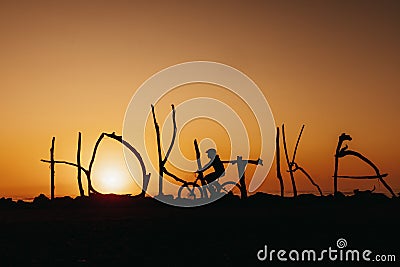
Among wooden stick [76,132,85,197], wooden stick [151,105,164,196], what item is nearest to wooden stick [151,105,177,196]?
wooden stick [151,105,164,196]

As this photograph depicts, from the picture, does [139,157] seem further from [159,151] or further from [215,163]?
[215,163]

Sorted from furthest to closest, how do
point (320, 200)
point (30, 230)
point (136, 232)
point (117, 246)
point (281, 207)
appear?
point (320, 200)
point (281, 207)
point (30, 230)
point (136, 232)
point (117, 246)

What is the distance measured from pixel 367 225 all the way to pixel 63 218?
1104cm

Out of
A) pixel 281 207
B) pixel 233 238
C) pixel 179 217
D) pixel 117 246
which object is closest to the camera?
pixel 117 246

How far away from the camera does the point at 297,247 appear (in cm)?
1716

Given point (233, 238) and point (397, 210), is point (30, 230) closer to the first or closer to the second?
point (233, 238)

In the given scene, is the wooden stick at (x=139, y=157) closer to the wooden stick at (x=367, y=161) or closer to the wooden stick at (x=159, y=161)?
the wooden stick at (x=159, y=161)

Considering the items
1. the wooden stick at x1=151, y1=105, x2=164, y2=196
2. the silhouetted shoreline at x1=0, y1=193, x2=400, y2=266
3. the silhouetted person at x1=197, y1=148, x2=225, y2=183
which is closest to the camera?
the silhouetted shoreline at x1=0, y1=193, x2=400, y2=266

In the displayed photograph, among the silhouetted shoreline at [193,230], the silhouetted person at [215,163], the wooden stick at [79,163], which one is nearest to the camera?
the silhouetted shoreline at [193,230]

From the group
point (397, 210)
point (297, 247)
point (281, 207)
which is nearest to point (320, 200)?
point (281, 207)

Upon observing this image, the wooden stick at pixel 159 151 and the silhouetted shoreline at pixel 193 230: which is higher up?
the wooden stick at pixel 159 151

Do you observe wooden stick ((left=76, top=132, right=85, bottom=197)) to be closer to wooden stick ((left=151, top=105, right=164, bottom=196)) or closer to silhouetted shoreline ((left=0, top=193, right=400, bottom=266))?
silhouetted shoreline ((left=0, top=193, right=400, bottom=266))

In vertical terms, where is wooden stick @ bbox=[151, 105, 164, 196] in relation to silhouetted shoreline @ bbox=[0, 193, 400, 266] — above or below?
above

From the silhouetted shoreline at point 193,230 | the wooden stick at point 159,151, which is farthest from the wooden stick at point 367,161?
the wooden stick at point 159,151
